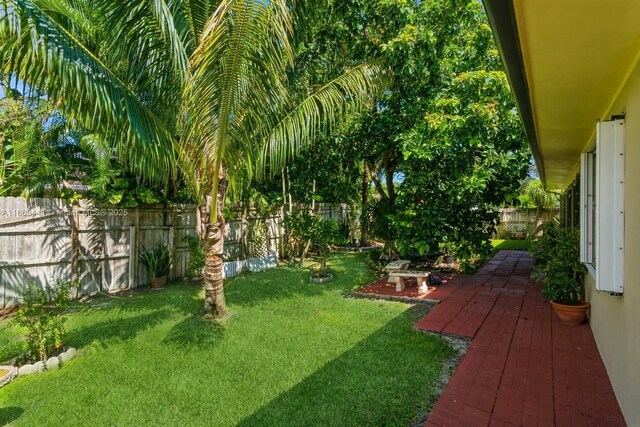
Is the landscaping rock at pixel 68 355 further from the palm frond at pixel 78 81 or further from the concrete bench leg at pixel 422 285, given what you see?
the concrete bench leg at pixel 422 285

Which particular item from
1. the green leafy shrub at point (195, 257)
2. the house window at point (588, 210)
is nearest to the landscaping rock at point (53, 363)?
the green leafy shrub at point (195, 257)

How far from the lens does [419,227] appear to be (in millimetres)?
7980

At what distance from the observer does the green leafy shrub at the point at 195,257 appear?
8.19 m

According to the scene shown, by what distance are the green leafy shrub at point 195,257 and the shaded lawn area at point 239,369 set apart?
1907 millimetres

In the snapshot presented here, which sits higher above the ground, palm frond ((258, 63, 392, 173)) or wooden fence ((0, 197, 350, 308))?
palm frond ((258, 63, 392, 173))

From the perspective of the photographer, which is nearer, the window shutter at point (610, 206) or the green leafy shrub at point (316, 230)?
the window shutter at point (610, 206)

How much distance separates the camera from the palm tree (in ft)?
11.7

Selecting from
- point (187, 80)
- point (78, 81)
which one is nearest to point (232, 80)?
point (187, 80)

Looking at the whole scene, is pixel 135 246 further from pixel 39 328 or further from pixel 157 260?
pixel 39 328

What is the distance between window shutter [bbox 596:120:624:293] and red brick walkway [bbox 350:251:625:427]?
106 centimetres

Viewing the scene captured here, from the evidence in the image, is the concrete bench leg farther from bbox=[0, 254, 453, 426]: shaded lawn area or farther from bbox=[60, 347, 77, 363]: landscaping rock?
bbox=[60, 347, 77, 363]: landscaping rock

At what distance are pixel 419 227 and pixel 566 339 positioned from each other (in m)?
3.86

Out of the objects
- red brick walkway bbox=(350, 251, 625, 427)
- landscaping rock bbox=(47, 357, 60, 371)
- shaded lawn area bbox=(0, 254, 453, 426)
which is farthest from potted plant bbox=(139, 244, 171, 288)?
red brick walkway bbox=(350, 251, 625, 427)

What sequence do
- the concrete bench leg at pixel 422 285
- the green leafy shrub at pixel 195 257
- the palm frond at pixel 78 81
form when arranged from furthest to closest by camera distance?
the green leafy shrub at pixel 195 257 → the concrete bench leg at pixel 422 285 → the palm frond at pixel 78 81
